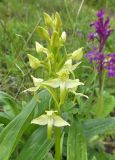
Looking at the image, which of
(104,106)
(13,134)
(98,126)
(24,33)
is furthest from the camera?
(24,33)

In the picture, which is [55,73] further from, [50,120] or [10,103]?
[10,103]

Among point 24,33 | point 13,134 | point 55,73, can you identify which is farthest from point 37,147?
point 24,33

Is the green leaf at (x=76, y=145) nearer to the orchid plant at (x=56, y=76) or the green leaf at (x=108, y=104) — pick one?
the orchid plant at (x=56, y=76)

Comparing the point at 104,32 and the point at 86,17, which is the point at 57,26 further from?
the point at 86,17

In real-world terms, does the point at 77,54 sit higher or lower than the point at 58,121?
higher

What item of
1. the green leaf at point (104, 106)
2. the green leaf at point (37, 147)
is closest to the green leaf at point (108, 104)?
the green leaf at point (104, 106)
